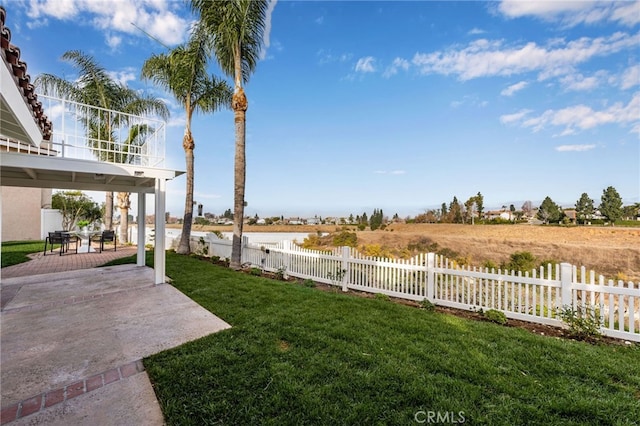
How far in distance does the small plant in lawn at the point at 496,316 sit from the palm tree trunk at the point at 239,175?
692 centimetres

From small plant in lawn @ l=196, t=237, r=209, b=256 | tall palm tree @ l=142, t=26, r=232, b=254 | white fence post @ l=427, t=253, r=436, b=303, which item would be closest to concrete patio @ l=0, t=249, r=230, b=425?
white fence post @ l=427, t=253, r=436, b=303

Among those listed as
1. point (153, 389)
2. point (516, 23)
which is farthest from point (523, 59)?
point (153, 389)

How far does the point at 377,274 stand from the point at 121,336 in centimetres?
509

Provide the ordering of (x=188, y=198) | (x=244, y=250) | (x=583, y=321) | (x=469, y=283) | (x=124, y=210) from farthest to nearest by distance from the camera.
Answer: (x=124, y=210), (x=188, y=198), (x=244, y=250), (x=469, y=283), (x=583, y=321)

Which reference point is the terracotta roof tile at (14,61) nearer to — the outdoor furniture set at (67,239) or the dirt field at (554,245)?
the outdoor furniture set at (67,239)

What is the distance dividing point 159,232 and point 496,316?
739 cm

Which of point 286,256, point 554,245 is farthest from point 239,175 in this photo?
point 554,245

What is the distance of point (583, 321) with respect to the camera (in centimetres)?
421

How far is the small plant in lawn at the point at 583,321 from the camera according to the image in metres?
4.15

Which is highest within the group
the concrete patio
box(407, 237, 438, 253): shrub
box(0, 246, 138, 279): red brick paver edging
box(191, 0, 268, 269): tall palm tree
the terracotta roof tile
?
box(191, 0, 268, 269): tall palm tree

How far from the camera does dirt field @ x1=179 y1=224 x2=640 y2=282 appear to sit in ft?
49.8

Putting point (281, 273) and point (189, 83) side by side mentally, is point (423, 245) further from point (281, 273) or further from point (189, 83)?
point (189, 83)

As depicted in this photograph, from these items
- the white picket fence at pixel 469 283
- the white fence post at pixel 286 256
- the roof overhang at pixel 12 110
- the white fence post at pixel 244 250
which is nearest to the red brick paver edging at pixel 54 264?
the white fence post at pixel 244 250

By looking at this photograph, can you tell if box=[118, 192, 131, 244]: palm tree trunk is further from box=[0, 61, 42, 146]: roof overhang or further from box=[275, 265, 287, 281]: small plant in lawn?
box=[0, 61, 42, 146]: roof overhang
